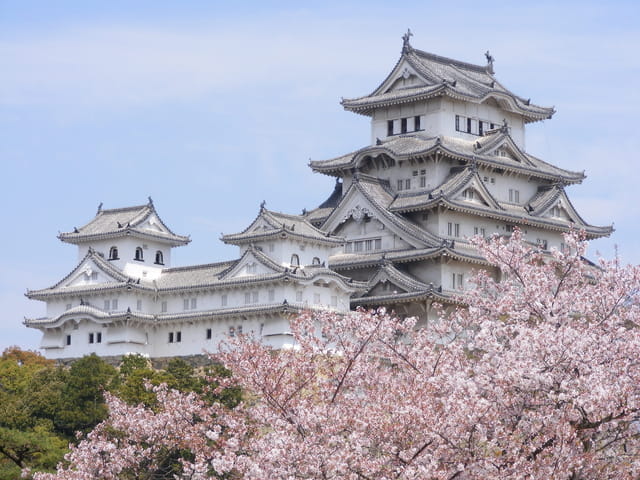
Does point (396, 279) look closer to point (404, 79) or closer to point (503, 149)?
point (503, 149)

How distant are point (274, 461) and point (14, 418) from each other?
32.5 metres

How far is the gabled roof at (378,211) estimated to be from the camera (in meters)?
70.7

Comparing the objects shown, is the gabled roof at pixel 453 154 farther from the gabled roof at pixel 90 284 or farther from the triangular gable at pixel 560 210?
the gabled roof at pixel 90 284

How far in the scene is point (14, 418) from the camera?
55094 mm

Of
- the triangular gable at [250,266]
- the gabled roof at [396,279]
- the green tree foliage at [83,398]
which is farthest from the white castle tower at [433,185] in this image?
the green tree foliage at [83,398]

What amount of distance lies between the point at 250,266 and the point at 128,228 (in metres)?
8.59

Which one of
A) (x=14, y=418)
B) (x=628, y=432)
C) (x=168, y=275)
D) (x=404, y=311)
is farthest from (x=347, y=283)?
(x=628, y=432)

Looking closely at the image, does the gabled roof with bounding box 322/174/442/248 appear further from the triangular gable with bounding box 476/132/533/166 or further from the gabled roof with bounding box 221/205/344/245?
the triangular gable with bounding box 476/132/533/166

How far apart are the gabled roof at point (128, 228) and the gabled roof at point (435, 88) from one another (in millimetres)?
15229

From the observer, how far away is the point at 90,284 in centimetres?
A: 7181

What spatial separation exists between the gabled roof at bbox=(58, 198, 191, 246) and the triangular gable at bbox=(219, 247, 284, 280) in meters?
6.77

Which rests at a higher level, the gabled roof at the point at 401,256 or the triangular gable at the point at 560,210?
the triangular gable at the point at 560,210

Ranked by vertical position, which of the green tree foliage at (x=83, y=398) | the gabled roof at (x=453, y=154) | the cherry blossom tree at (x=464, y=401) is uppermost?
the gabled roof at (x=453, y=154)

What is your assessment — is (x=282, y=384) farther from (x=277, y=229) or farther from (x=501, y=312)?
(x=277, y=229)
